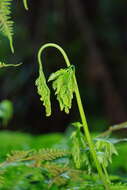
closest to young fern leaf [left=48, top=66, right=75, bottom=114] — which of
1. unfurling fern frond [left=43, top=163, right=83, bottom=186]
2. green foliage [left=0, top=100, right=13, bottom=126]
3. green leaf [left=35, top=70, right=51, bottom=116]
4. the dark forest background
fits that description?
green leaf [left=35, top=70, right=51, bottom=116]

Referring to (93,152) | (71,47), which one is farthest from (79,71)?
(93,152)

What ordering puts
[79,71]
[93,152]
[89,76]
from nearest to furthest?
1. [93,152]
2. [89,76]
3. [79,71]

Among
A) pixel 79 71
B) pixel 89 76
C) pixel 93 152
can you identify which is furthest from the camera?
pixel 79 71

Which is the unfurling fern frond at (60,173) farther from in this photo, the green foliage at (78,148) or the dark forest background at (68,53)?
the dark forest background at (68,53)

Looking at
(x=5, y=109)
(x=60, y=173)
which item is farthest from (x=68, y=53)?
(x=60, y=173)

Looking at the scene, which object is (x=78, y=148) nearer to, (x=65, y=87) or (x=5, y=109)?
(x=65, y=87)

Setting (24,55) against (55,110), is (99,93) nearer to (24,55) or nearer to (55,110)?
(55,110)

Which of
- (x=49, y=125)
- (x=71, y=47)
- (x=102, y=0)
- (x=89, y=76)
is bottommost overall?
(x=49, y=125)

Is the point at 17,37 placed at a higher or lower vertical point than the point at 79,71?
higher

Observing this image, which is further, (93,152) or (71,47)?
(71,47)
